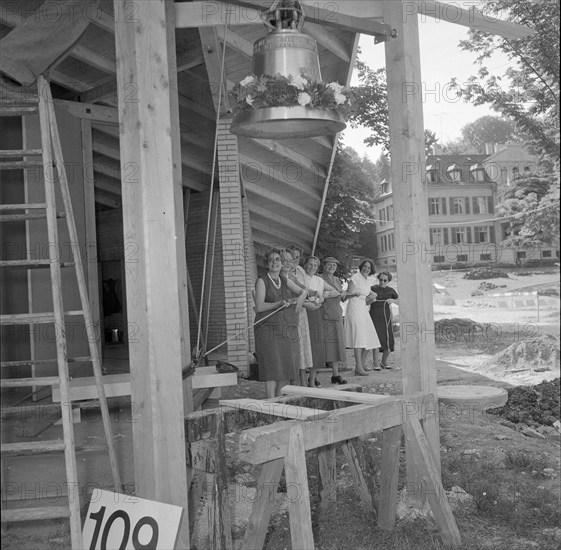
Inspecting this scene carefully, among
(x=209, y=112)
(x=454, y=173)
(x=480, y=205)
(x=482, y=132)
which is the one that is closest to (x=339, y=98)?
(x=209, y=112)

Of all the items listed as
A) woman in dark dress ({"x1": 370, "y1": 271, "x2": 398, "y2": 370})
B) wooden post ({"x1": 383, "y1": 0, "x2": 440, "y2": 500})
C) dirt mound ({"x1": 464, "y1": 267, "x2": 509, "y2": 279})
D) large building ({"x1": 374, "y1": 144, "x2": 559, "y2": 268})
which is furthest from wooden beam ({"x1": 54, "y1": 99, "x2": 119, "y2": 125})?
dirt mound ({"x1": 464, "y1": 267, "x2": 509, "y2": 279})

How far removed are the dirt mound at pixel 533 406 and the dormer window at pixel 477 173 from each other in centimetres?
1977

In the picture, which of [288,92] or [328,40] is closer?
[288,92]

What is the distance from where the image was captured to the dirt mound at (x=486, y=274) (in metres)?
26.7

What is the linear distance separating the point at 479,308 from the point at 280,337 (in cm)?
1883

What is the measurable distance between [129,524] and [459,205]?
2416 cm

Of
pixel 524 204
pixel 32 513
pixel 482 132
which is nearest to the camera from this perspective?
pixel 32 513

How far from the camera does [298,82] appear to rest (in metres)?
3.05

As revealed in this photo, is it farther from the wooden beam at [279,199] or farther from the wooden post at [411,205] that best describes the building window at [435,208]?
the wooden post at [411,205]

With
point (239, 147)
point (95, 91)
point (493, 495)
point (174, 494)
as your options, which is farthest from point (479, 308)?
point (174, 494)

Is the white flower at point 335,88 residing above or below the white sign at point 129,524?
Result: above

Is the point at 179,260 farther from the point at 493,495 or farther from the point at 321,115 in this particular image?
the point at 493,495

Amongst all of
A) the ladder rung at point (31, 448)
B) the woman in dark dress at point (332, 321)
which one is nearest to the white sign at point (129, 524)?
the ladder rung at point (31, 448)

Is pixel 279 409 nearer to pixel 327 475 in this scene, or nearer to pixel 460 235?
pixel 327 475
